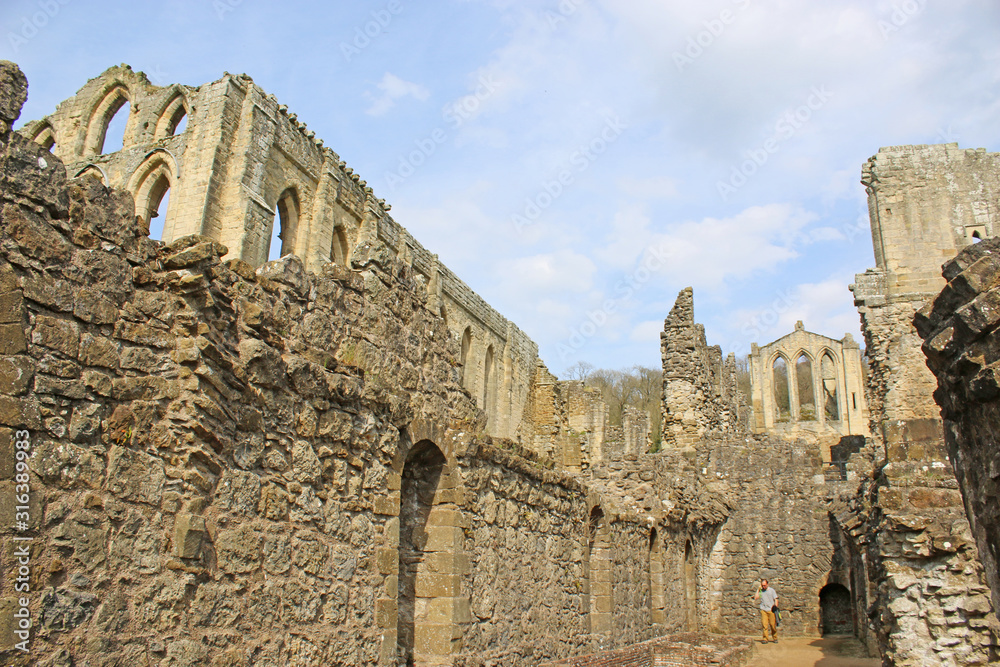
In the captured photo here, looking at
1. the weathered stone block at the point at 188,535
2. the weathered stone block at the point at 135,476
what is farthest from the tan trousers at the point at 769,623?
the weathered stone block at the point at 135,476

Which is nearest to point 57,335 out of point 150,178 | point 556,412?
point 150,178

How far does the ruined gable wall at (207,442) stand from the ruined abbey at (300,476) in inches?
0.6

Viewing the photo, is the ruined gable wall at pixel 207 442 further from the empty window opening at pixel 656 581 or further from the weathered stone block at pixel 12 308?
the empty window opening at pixel 656 581

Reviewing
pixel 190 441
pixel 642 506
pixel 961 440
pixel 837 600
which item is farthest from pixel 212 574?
pixel 837 600

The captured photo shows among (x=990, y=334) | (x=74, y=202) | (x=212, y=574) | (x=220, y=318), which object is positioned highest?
(x=74, y=202)

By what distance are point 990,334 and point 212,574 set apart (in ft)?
12.6

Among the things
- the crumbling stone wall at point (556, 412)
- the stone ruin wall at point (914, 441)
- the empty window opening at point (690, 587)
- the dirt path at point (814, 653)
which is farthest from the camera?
the crumbling stone wall at point (556, 412)

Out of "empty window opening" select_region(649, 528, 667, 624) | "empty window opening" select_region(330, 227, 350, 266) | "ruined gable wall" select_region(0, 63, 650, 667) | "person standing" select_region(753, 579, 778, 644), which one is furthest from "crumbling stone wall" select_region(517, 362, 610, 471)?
"ruined gable wall" select_region(0, 63, 650, 667)

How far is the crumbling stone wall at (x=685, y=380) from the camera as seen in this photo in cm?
1995

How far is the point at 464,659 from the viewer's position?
255 inches

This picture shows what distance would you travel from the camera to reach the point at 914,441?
7301 millimetres

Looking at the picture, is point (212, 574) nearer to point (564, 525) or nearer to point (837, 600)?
point (564, 525)

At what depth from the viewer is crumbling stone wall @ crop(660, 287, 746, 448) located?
19953 mm

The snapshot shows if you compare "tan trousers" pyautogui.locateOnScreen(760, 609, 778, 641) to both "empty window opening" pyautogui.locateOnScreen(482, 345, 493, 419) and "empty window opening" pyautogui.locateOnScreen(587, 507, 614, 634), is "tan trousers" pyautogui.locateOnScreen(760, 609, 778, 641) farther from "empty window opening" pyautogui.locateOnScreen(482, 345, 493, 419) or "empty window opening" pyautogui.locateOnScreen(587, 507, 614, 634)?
"empty window opening" pyautogui.locateOnScreen(482, 345, 493, 419)
